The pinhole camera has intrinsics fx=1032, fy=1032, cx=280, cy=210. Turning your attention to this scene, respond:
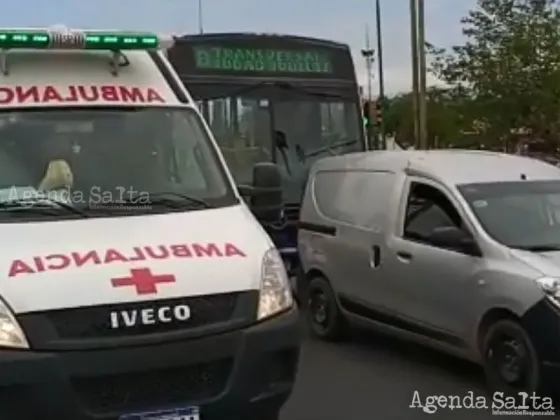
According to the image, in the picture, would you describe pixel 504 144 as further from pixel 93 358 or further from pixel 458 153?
pixel 93 358

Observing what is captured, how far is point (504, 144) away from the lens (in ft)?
71.4

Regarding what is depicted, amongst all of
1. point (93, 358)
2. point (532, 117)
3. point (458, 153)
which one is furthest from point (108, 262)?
point (532, 117)

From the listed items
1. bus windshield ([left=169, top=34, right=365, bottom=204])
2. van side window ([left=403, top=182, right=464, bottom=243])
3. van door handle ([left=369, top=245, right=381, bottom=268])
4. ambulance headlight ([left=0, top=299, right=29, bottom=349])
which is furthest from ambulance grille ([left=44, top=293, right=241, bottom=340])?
bus windshield ([left=169, top=34, right=365, bottom=204])

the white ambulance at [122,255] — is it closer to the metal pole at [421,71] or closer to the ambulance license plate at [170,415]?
the ambulance license plate at [170,415]

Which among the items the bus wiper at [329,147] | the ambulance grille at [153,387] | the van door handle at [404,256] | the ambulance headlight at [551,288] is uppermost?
the bus wiper at [329,147]

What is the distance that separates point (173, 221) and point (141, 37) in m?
1.37

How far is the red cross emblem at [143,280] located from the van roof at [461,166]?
11.5ft

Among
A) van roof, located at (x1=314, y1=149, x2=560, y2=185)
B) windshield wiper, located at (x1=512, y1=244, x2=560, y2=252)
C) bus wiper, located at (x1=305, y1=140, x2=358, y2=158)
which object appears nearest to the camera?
windshield wiper, located at (x1=512, y1=244, x2=560, y2=252)

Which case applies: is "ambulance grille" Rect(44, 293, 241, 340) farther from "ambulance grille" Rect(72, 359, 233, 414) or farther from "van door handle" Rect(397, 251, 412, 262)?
"van door handle" Rect(397, 251, 412, 262)

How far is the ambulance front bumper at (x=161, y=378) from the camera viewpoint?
187 inches

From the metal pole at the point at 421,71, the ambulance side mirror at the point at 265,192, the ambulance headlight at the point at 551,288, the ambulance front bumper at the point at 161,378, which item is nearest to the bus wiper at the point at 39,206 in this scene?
the ambulance front bumper at the point at 161,378

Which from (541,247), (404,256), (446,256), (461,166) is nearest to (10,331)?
(446,256)

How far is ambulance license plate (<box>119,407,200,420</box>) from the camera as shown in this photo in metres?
4.94

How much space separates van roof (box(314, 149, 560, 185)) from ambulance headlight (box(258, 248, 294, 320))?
111 inches
